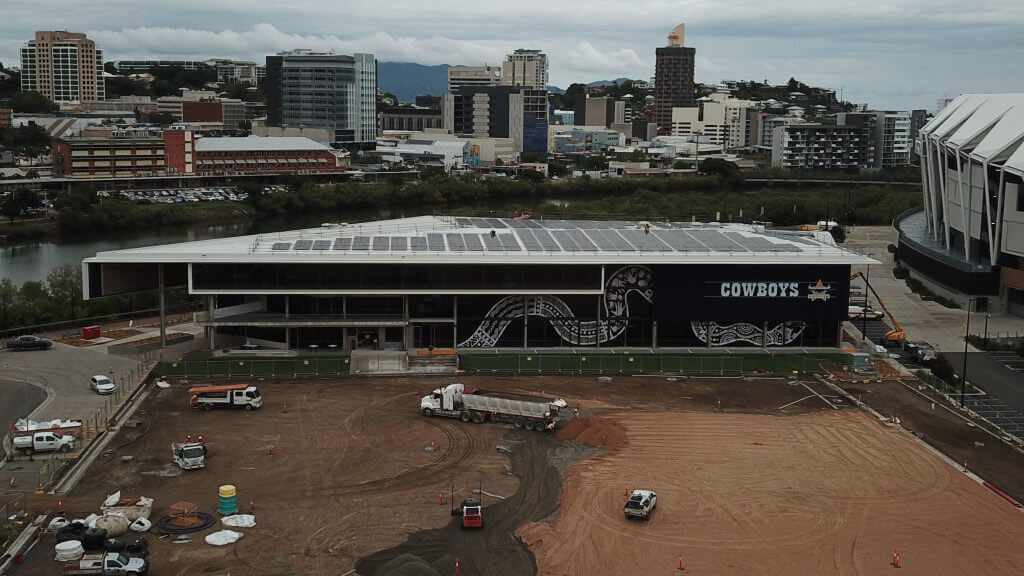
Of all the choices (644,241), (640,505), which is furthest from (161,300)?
(640,505)

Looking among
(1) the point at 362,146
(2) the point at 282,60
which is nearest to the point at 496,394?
(1) the point at 362,146

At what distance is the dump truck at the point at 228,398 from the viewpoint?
27344 millimetres

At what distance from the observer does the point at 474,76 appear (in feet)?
556

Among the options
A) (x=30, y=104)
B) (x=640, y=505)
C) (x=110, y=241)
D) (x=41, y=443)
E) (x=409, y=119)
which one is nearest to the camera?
(x=640, y=505)

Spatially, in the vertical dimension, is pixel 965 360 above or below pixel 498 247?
below

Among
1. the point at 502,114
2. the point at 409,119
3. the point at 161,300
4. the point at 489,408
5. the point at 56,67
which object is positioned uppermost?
the point at 56,67

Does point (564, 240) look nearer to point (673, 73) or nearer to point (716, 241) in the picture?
point (716, 241)

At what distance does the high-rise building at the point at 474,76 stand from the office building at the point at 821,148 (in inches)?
2621

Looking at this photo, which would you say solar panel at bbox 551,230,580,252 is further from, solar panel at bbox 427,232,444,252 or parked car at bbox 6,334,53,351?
parked car at bbox 6,334,53,351

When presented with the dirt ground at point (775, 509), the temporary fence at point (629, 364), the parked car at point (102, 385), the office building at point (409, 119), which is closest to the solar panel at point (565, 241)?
the temporary fence at point (629, 364)

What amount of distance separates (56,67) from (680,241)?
13623 cm

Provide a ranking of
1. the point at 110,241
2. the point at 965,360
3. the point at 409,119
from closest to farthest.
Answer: the point at 965,360, the point at 110,241, the point at 409,119

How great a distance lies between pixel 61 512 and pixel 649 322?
62.5ft

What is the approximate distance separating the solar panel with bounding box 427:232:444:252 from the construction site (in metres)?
5.10
